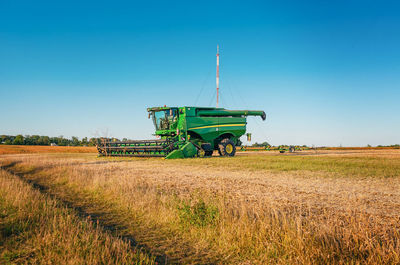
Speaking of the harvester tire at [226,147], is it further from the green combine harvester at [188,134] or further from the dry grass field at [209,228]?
the dry grass field at [209,228]

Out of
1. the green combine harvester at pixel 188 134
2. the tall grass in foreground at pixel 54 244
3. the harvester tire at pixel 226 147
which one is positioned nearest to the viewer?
the tall grass in foreground at pixel 54 244

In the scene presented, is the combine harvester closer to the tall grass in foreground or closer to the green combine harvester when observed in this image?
the green combine harvester

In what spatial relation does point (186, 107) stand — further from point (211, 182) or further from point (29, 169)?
point (211, 182)

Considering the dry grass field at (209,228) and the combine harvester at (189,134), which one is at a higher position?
the combine harvester at (189,134)

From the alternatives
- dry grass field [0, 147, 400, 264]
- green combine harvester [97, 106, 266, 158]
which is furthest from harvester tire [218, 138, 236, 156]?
dry grass field [0, 147, 400, 264]

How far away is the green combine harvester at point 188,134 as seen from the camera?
58.4 feet

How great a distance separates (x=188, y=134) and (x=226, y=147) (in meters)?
3.33

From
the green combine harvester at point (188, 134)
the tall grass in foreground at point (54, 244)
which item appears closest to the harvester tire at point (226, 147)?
the green combine harvester at point (188, 134)

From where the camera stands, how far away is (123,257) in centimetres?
275

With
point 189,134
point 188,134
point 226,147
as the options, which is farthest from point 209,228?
point 226,147

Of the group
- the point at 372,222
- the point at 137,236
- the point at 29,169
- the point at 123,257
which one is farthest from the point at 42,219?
the point at 29,169

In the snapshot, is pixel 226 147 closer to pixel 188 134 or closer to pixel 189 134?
pixel 189 134

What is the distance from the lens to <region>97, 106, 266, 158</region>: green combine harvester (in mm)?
17797

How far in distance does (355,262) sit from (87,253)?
9.19 ft
